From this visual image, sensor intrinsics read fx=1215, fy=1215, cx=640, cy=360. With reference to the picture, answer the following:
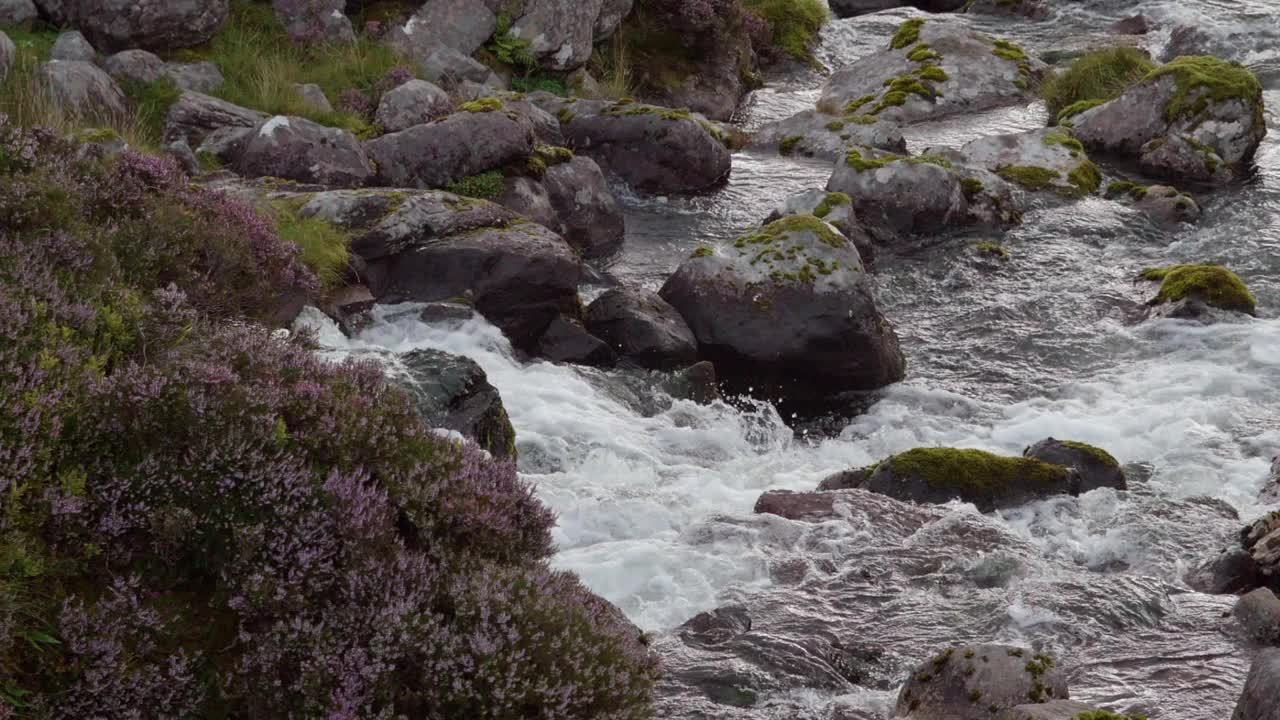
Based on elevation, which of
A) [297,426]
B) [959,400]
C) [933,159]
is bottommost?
[959,400]

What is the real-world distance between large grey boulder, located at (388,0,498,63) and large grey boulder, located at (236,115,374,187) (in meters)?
5.99

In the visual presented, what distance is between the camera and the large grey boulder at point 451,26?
23.4 meters

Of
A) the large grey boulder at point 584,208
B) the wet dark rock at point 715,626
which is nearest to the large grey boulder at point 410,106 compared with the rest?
the large grey boulder at point 584,208

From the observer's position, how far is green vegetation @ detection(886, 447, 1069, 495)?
12500 mm

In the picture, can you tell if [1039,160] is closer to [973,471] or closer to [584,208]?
[584,208]

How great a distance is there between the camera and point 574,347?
15.3 meters

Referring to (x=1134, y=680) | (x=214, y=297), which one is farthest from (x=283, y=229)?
(x=1134, y=680)

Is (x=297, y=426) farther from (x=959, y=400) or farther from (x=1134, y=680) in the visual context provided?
(x=959, y=400)

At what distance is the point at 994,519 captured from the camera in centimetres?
1199

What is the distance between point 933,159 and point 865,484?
10.4 meters

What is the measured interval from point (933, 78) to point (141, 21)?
1736cm

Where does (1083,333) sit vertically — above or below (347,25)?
below

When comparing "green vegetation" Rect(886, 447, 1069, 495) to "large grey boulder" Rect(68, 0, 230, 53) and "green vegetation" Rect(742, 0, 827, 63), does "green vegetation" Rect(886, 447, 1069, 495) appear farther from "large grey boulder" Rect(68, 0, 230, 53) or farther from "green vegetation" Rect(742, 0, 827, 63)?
"green vegetation" Rect(742, 0, 827, 63)

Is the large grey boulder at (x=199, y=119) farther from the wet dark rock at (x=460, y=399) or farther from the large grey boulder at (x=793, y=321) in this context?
the wet dark rock at (x=460, y=399)
